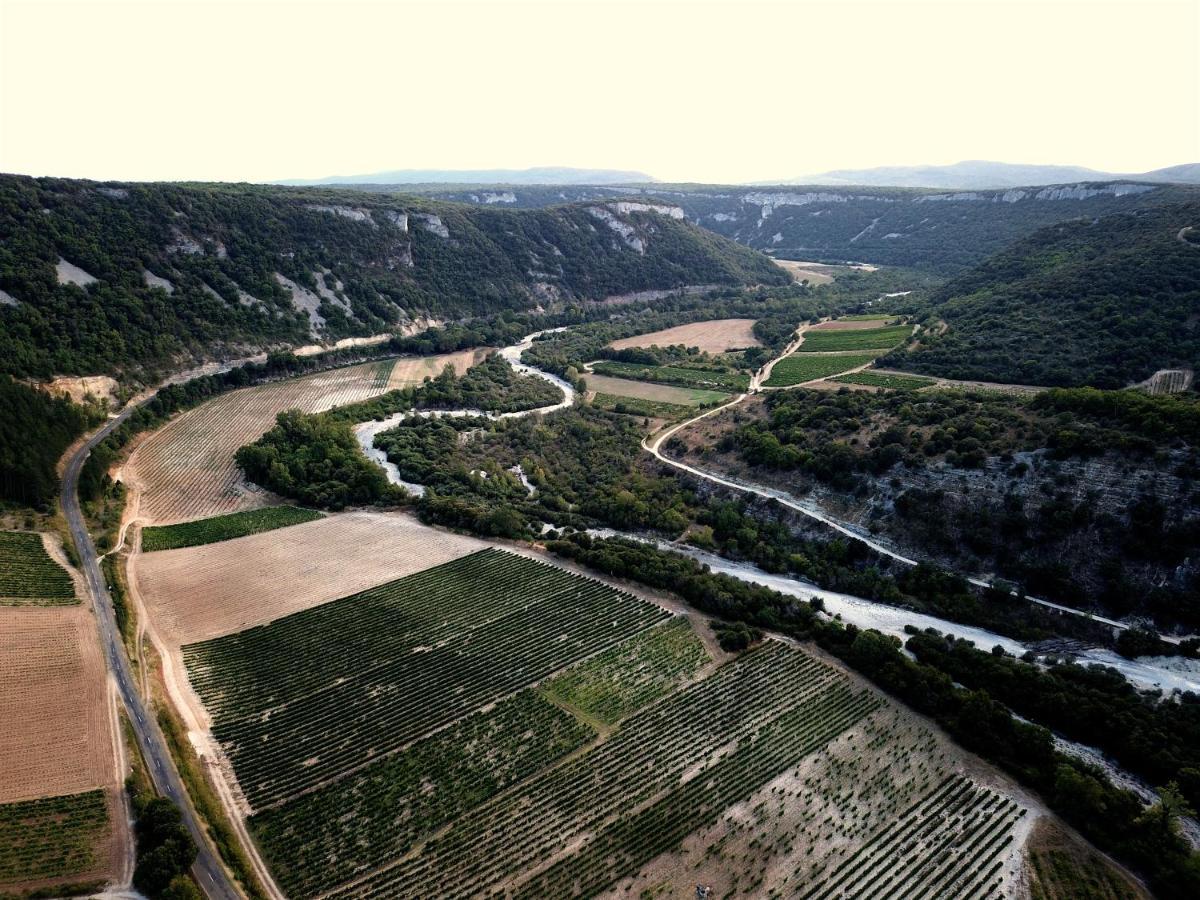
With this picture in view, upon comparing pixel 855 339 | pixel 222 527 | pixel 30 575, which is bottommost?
pixel 222 527

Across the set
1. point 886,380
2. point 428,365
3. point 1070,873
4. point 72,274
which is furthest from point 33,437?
point 886,380

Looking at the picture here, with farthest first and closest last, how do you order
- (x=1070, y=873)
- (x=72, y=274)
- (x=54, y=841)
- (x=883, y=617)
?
1. (x=72, y=274)
2. (x=883, y=617)
3. (x=1070, y=873)
4. (x=54, y=841)

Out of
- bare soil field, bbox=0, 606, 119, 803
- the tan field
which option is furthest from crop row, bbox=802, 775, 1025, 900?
the tan field

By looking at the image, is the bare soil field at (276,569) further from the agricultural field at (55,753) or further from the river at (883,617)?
the river at (883,617)

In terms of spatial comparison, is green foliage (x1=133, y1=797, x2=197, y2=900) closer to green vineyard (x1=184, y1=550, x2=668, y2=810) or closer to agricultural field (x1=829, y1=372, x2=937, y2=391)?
green vineyard (x1=184, y1=550, x2=668, y2=810)

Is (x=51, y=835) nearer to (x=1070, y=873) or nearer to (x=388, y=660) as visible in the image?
(x=388, y=660)
